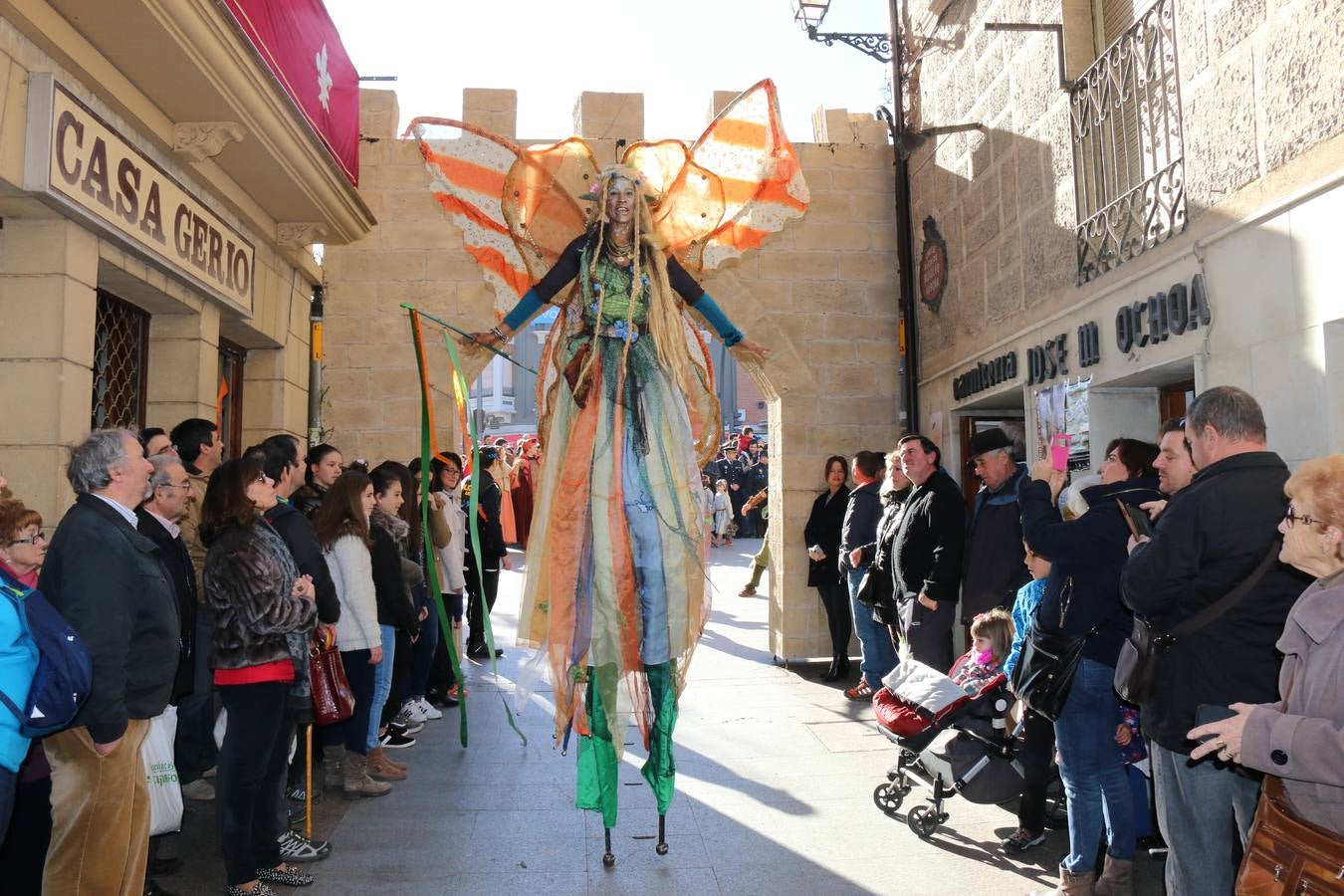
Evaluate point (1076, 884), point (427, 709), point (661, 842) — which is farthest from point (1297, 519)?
point (427, 709)

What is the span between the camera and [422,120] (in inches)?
156

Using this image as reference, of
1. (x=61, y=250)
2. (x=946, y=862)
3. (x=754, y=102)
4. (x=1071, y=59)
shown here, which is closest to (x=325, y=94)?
(x=61, y=250)

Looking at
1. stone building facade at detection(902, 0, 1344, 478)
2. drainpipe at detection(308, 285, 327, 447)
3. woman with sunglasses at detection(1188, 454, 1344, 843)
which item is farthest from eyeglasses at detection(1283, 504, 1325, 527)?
drainpipe at detection(308, 285, 327, 447)

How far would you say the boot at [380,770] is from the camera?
491 cm

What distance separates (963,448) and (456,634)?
158 inches

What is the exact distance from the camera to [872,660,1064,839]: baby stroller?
13.4 feet

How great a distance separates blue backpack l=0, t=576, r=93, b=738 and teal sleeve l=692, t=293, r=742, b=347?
2473 millimetres

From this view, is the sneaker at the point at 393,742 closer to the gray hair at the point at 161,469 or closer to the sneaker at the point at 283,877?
the sneaker at the point at 283,877

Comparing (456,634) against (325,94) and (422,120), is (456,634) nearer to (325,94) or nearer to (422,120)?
(325,94)

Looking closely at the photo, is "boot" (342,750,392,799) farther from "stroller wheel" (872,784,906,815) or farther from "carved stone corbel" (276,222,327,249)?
"carved stone corbel" (276,222,327,249)

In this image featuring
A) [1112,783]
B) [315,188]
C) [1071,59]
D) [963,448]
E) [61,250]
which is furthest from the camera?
[963,448]

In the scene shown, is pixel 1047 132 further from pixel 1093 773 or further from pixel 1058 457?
pixel 1093 773

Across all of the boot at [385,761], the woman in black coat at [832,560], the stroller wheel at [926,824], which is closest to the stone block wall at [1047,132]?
the woman in black coat at [832,560]

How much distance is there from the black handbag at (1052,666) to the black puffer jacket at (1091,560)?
Result: 20 millimetres
